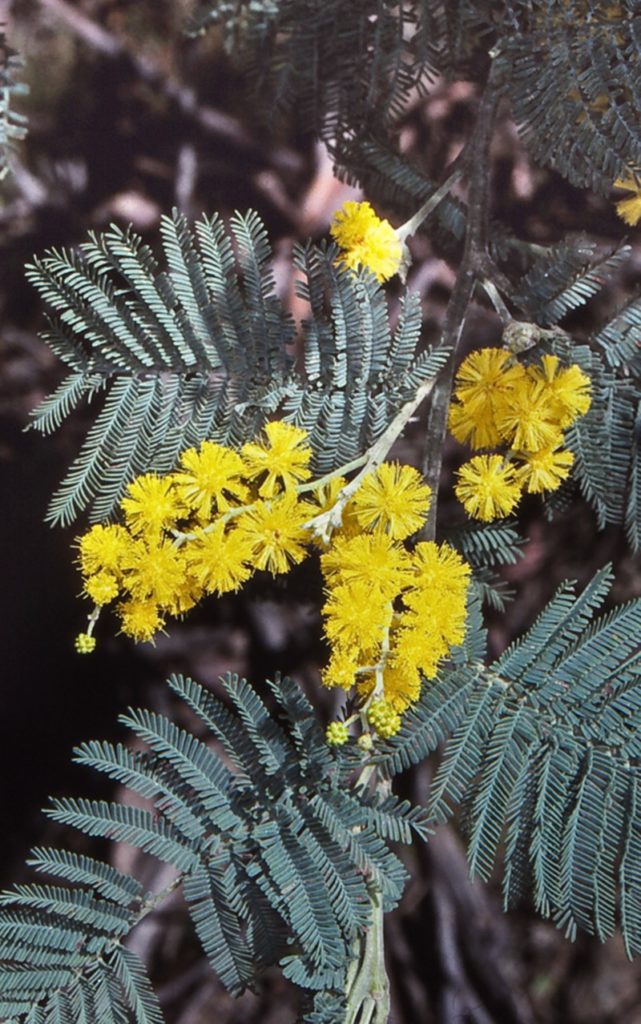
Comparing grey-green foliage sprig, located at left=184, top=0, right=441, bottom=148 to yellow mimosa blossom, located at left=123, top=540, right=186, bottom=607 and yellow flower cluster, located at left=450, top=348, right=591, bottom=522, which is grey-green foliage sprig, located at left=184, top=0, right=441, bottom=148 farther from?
yellow mimosa blossom, located at left=123, top=540, right=186, bottom=607

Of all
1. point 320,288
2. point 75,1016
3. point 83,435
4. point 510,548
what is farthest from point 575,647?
point 83,435

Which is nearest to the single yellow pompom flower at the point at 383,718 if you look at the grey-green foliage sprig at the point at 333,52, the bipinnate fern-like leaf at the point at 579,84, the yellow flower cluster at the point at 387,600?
the yellow flower cluster at the point at 387,600

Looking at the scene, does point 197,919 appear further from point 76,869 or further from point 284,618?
point 284,618

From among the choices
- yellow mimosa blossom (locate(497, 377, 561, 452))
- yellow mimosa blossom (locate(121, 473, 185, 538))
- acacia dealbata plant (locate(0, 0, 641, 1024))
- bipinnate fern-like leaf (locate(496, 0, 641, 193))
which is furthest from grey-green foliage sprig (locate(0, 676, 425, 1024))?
bipinnate fern-like leaf (locate(496, 0, 641, 193))

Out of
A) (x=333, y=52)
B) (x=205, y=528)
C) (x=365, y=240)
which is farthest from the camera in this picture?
(x=333, y=52)

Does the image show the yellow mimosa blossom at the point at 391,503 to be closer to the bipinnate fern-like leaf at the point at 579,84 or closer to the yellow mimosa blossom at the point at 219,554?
the yellow mimosa blossom at the point at 219,554

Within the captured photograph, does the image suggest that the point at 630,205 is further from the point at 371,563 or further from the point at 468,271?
the point at 371,563

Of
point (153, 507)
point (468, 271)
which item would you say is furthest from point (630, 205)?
point (153, 507)
